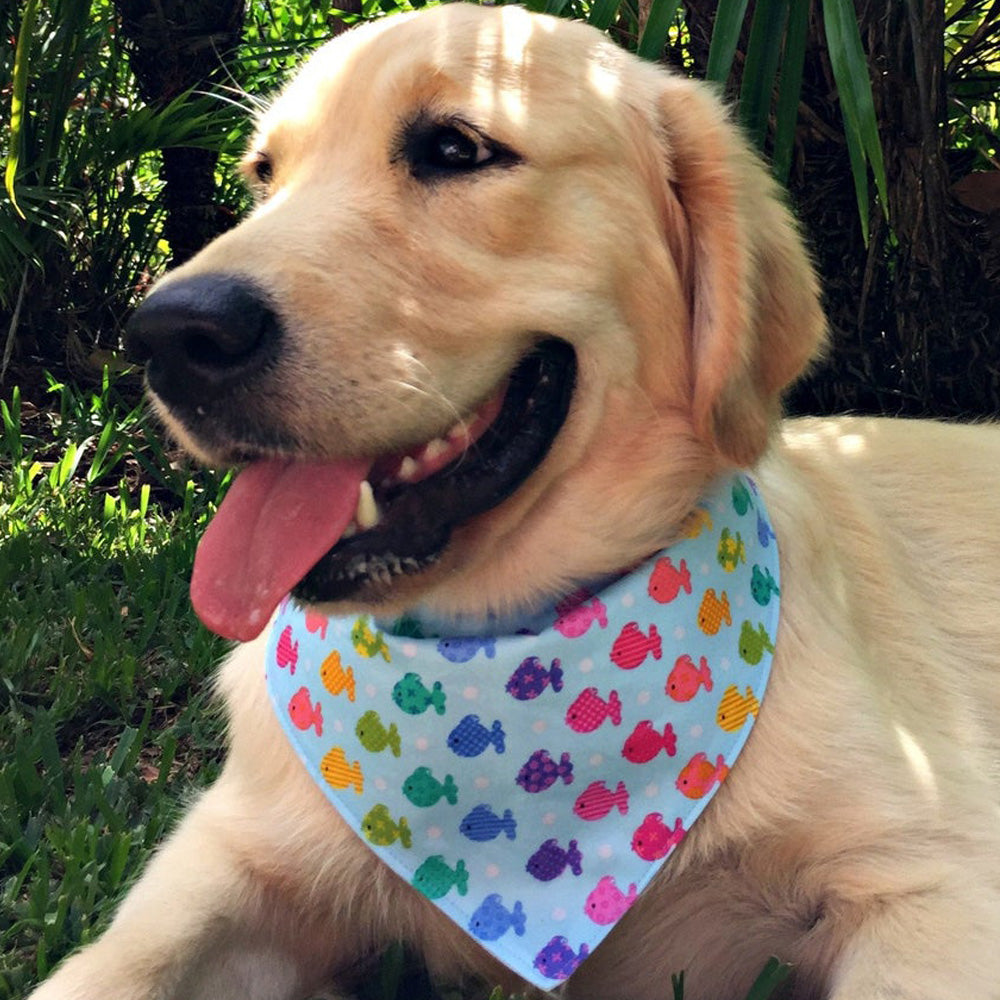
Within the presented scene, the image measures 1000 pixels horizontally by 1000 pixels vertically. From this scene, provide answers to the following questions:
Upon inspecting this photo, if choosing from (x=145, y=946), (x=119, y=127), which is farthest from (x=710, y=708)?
(x=119, y=127)

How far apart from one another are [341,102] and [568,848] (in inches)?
53.1

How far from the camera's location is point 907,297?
14.2 feet

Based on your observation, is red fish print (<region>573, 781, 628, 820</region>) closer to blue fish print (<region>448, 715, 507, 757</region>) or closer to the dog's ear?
blue fish print (<region>448, 715, 507, 757</region>)

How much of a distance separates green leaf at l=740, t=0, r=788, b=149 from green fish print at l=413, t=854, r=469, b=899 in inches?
81.7

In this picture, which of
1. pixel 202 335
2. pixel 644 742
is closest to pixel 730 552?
pixel 644 742

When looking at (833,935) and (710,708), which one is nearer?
(833,935)

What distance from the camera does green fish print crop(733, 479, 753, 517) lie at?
2.51m

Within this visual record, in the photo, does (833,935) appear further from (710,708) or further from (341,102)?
(341,102)

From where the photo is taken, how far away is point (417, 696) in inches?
94.0

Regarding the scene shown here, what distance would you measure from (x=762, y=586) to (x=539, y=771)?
1.72 ft

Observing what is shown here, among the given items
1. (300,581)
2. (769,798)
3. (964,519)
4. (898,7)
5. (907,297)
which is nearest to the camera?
(300,581)

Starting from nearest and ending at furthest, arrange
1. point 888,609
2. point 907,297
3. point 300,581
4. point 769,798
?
point 300,581, point 769,798, point 888,609, point 907,297

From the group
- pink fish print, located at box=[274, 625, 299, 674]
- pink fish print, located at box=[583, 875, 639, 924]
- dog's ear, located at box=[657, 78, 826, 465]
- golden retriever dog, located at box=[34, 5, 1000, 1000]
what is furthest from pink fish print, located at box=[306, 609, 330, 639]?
dog's ear, located at box=[657, 78, 826, 465]

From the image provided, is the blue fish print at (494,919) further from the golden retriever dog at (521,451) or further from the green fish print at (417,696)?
the green fish print at (417,696)
